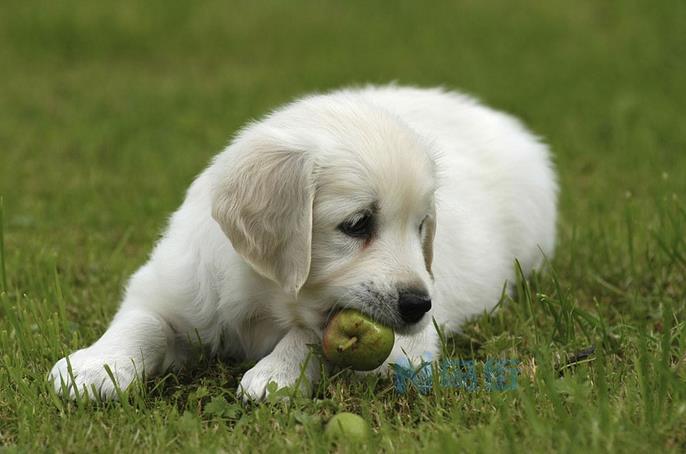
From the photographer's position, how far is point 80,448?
2877 mm

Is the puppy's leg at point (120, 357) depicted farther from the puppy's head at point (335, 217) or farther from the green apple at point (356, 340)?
the green apple at point (356, 340)

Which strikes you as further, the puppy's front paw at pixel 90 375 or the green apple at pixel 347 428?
the puppy's front paw at pixel 90 375

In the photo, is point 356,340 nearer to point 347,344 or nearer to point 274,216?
point 347,344

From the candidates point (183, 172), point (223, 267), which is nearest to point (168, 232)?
point (223, 267)

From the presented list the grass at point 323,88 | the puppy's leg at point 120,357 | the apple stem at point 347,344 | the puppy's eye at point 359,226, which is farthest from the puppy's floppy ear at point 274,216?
the puppy's leg at point 120,357

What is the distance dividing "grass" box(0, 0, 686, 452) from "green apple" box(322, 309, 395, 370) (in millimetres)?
144

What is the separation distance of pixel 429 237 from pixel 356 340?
0.64 meters

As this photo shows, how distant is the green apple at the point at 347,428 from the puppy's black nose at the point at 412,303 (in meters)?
0.38

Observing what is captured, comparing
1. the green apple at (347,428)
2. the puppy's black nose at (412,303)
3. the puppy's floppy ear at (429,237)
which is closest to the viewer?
the green apple at (347,428)

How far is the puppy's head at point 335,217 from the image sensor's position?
10.3ft

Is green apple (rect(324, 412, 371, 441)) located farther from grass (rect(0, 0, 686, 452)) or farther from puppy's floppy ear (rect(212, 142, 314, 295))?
puppy's floppy ear (rect(212, 142, 314, 295))

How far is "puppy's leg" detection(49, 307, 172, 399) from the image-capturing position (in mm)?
3186

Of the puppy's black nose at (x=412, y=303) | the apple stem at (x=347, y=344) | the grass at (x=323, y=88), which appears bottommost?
the grass at (x=323, y=88)

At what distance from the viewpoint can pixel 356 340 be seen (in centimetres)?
313
